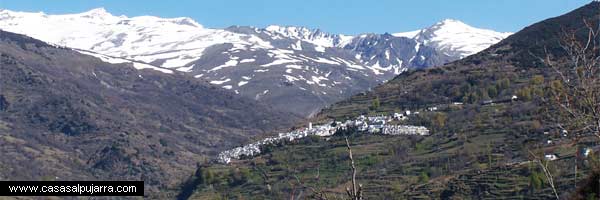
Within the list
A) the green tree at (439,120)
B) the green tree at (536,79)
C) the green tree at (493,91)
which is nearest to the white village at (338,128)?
the green tree at (439,120)

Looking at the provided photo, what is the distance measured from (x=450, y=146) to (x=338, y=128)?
843 inches

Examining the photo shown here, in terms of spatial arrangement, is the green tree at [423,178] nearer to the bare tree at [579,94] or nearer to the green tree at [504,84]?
the green tree at [504,84]

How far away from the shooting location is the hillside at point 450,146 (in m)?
77.8

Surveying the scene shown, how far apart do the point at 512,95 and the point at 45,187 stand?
117m

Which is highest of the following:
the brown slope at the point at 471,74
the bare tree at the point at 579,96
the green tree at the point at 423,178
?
the brown slope at the point at 471,74

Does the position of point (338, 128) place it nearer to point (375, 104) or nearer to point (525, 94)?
point (375, 104)

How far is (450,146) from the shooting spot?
104 m

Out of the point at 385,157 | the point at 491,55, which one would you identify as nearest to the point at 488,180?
the point at 385,157

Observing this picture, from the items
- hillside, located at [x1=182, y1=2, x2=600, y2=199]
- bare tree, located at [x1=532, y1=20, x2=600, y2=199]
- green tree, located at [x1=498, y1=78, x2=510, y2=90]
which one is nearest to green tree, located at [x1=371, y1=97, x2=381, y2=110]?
hillside, located at [x1=182, y1=2, x2=600, y2=199]

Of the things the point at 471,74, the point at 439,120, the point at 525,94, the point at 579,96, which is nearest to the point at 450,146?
the point at 439,120

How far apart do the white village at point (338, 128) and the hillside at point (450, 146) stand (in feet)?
8.08

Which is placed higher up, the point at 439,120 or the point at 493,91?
the point at 493,91

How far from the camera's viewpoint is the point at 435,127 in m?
118

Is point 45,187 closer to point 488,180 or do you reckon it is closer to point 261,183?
point 488,180
